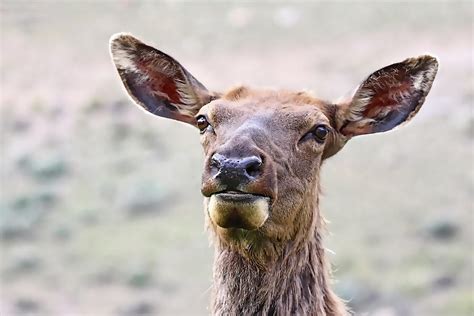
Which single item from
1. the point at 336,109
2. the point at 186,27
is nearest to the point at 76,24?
the point at 186,27

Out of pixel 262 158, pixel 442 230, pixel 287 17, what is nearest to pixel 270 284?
pixel 262 158

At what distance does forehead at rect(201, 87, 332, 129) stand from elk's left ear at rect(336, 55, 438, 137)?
0.77 ft

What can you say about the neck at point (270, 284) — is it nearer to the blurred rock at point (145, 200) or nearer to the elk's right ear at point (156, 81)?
the elk's right ear at point (156, 81)

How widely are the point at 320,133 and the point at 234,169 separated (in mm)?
1199

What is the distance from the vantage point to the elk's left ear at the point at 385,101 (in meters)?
8.20

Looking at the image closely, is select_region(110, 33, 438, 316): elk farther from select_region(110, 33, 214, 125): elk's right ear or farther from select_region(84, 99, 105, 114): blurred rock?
select_region(84, 99, 105, 114): blurred rock

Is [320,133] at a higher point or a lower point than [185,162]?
lower

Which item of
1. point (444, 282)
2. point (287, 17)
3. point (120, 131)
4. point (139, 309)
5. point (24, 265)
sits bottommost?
point (444, 282)

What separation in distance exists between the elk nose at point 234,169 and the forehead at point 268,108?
68 cm

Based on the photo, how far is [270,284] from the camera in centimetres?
771

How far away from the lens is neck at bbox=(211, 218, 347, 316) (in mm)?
7707

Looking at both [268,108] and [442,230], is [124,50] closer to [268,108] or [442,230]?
[268,108]

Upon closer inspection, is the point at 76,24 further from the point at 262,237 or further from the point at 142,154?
the point at 262,237

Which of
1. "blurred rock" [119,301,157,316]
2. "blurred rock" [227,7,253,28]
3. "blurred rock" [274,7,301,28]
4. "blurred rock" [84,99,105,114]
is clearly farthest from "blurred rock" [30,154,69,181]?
"blurred rock" [274,7,301,28]
